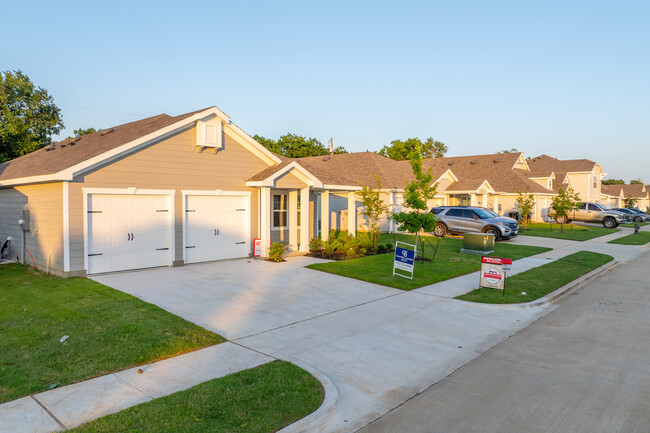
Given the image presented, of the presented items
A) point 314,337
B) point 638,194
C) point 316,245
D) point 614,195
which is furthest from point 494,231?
point 638,194

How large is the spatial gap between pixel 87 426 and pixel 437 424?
360 cm

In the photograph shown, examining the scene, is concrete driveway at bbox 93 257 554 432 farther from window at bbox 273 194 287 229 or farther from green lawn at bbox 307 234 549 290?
window at bbox 273 194 287 229

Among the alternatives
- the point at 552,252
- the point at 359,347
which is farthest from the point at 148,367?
the point at 552,252

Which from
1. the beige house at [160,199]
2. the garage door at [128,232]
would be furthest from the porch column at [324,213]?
the garage door at [128,232]

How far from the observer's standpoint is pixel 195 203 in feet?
46.6

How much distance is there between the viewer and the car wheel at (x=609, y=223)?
119 ft

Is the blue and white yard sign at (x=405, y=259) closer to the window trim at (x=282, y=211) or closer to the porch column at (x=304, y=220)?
the porch column at (x=304, y=220)

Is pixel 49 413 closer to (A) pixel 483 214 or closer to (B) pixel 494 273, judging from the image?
(B) pixel 494 273

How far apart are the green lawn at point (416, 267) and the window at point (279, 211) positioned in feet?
12.4

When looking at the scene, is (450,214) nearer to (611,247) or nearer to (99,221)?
(611,247)

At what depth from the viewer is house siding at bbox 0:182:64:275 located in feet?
38.7

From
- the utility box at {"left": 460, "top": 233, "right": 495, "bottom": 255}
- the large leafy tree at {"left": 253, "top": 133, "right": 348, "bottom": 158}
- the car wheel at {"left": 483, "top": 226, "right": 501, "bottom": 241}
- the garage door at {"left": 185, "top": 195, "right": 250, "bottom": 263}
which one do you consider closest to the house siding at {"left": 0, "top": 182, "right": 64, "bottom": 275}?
the garage door at {"left": 185, "top": 195, "right": 250, "bottom": 263}

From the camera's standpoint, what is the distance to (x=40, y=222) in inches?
502

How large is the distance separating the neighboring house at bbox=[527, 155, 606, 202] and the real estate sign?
1654 inches
